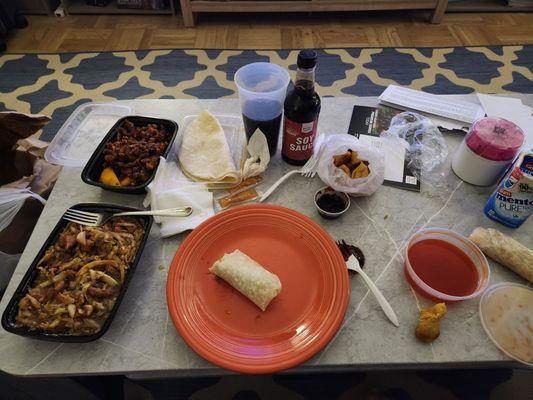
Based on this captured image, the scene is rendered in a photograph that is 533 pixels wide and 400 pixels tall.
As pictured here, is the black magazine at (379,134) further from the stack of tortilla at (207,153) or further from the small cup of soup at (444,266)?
the stack of tortilla at (207,153)

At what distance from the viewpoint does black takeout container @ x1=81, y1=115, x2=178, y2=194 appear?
92 centimetres

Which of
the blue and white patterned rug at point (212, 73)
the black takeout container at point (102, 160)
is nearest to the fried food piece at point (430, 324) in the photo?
the black takeout container at point (102, 160)

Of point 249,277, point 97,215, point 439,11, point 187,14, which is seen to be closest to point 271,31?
point 187,14

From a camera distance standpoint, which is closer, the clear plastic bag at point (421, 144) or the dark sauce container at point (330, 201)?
the dark sauce container at point (330, 201)

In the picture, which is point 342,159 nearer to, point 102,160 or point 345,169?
point 345,169

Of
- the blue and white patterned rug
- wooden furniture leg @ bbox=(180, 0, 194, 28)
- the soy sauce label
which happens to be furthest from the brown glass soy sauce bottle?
wooden furniture leg @ bbox=(180, 0, 194, 28)

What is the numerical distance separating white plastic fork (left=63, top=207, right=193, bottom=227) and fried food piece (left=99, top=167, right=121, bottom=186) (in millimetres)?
113

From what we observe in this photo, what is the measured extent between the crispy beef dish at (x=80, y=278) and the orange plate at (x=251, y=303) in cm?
13

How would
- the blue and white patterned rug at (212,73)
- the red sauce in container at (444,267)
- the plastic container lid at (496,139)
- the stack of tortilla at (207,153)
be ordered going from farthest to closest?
the blue and white patterned rug at (212,73)
the stack of tortilla at (207,153)
the plastic container lid at (496,139)
the red sauce in container at (444,267)

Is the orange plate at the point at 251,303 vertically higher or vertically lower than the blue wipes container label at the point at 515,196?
lower

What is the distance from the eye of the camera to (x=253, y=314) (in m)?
0.75

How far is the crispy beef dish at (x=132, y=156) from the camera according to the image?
0.97m

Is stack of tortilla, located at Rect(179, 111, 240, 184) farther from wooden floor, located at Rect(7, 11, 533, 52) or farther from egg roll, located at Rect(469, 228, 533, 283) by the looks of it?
wooden floor, located at Rect(7, 11, 533, 52)

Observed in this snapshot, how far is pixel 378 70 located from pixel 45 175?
2.13 m
